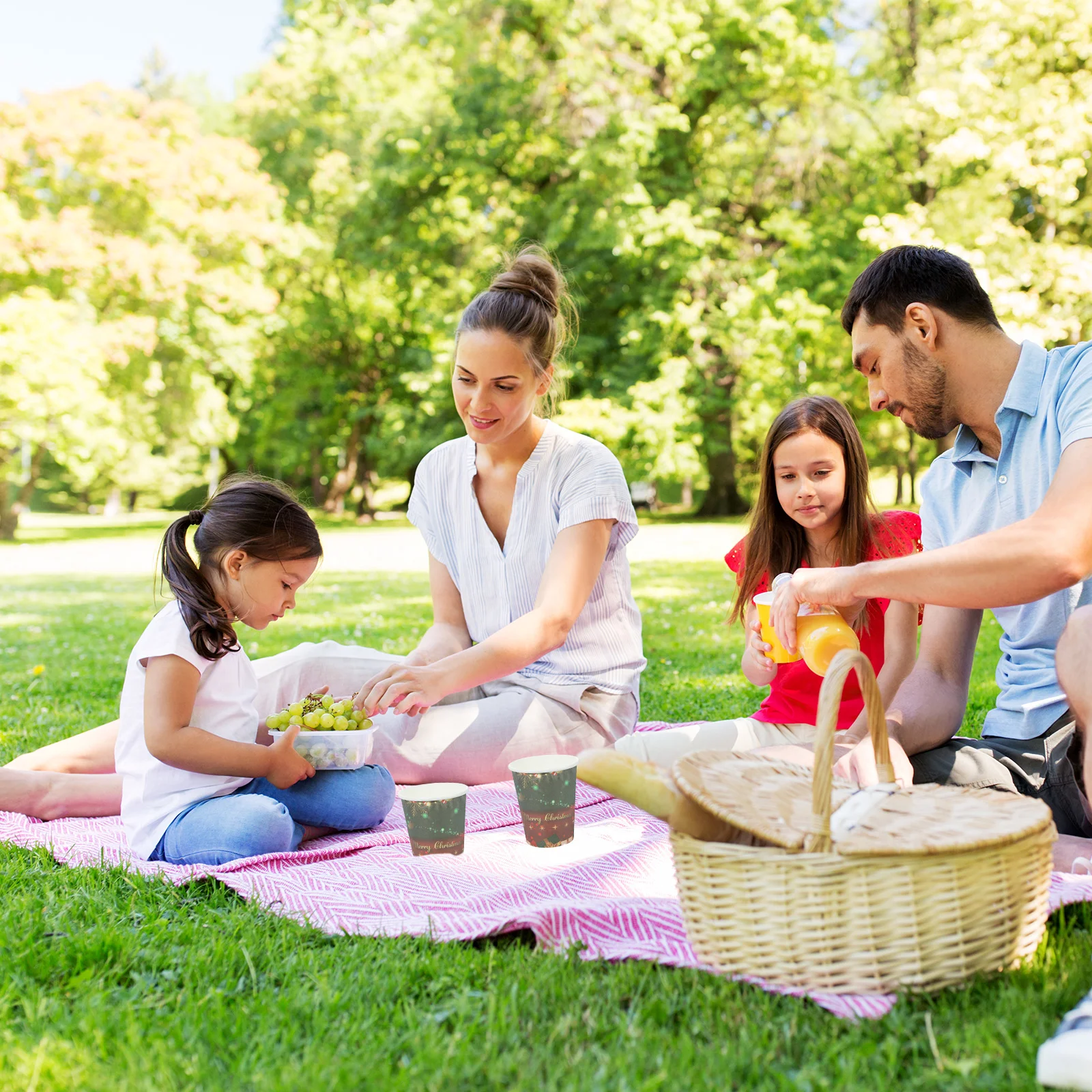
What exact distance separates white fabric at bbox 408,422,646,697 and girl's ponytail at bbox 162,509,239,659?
945 millimetres

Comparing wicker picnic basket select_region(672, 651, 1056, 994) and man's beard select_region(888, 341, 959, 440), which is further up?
man's beard select_region(888, 341, 959, 440)

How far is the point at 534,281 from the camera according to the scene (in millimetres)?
3668

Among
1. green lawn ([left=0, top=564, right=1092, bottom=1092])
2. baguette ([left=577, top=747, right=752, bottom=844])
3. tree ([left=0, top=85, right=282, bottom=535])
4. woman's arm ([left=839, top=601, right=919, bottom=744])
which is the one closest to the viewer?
green lawn ([left=0, top=564, right=1092, bottom=1092])

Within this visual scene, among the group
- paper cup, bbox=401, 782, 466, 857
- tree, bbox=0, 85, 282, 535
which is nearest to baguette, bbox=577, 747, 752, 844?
paper cup, bbox=401, 782, 466, 857

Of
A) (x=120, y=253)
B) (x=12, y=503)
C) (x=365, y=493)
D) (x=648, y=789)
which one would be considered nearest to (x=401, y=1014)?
(x=648, y=789)

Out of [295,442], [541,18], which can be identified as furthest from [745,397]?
[295,442]

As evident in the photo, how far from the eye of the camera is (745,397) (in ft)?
67.1

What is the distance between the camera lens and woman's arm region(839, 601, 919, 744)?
3207 millimetres

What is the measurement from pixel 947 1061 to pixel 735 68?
20010mm

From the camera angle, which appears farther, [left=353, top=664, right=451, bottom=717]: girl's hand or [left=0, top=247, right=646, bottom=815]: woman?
[left=0, top=247, right=646, bottom=815]: woman

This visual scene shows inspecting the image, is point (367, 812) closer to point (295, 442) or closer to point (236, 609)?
point (236, 609)

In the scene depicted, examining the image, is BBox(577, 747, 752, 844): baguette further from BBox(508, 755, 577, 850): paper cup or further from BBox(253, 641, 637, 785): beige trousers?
BBox(253, 641, 637, 785): beige trousers

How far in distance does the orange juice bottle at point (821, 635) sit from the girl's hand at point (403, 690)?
1084mm

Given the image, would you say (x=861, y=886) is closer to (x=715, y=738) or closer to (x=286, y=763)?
(x=715, y=738)
